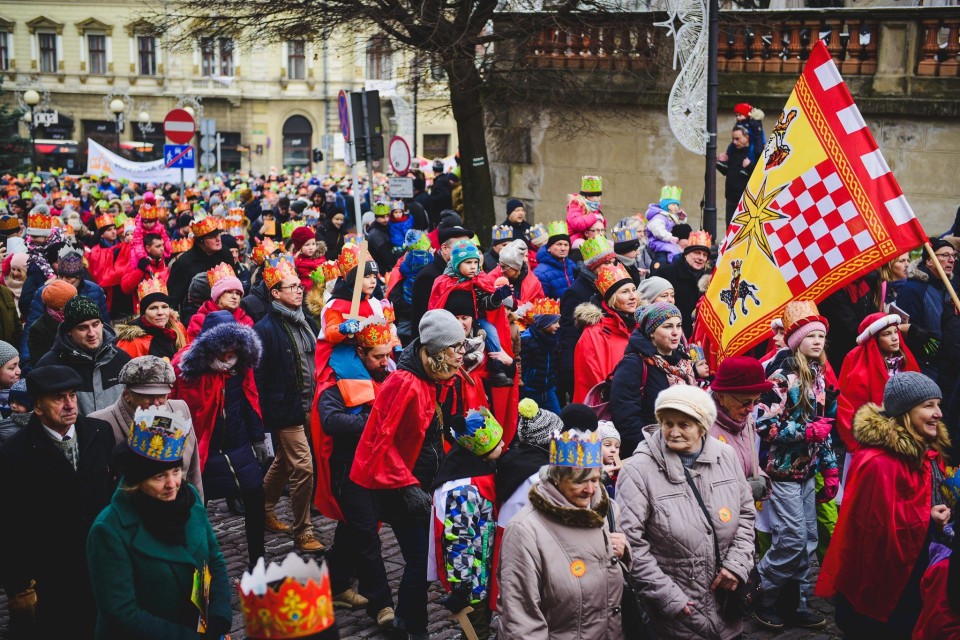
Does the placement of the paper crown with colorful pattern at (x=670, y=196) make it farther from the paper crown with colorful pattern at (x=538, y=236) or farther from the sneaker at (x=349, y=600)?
the sneaker at (x=349, y=600)

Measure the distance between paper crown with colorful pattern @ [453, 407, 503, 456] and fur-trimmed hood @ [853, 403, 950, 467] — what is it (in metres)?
1.72

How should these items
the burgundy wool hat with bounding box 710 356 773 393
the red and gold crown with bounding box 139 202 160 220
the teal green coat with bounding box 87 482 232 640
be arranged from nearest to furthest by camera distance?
the teal green coat with bounding box 87 482 232 640
the burgundy wool hat with bounding box 710 356 773 393
the red and gold crown with bounding box 139 202 160 220

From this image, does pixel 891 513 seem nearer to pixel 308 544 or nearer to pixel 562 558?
pixel 562 558

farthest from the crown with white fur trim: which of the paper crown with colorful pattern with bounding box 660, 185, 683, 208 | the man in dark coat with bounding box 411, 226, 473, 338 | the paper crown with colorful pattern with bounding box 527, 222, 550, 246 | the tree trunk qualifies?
the tree trunk

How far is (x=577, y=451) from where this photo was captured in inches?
179

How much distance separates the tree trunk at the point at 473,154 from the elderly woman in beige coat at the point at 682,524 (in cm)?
1201

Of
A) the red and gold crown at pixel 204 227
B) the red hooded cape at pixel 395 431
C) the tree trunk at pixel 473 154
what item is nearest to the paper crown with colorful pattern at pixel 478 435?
the red hooded cape at pixel 395 431

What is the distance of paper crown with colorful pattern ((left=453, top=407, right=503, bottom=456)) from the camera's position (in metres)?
5.32

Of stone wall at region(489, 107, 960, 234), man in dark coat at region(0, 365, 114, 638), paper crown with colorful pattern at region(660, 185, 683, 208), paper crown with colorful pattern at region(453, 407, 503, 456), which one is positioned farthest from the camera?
stone wall at region(489, 107, 960, 234)

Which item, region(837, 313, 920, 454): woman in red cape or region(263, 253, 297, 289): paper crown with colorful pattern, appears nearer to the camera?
region(837, 313, 920, 454): woman in red cape

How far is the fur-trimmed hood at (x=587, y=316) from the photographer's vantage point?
7762mm

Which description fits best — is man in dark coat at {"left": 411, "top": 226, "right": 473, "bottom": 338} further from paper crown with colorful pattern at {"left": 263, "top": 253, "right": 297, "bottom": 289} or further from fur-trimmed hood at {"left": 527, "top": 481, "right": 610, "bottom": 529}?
fur-trimmed hood at {"left": 527, "top": 481, "right": 610, "bottom": 529}

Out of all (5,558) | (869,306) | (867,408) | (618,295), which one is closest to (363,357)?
(618,295)

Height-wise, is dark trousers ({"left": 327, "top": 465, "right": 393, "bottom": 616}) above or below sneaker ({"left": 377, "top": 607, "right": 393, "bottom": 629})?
above
